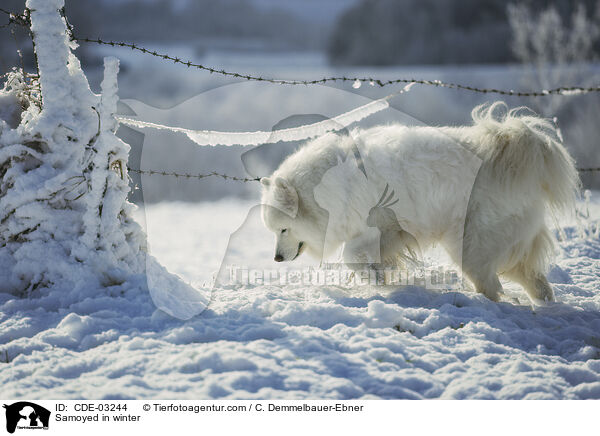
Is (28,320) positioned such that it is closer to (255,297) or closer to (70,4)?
(255,297)

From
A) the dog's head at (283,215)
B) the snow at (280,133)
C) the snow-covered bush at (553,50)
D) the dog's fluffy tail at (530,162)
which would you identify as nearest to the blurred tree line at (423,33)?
the snow-covered bush at (553,50)

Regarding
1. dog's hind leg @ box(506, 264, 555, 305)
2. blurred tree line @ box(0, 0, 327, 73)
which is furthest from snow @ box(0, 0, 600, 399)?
blurred tree line @ box(0, 0, 327, 73)

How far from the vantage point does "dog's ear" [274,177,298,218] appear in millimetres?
4738

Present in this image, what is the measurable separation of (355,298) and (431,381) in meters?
1.38

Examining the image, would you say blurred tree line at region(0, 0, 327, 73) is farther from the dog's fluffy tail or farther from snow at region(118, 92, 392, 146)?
the dog's fluffy tail

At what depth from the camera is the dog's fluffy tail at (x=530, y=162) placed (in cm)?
438

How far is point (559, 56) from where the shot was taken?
17422 millimetres

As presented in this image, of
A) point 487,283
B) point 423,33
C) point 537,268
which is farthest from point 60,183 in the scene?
point 423,33

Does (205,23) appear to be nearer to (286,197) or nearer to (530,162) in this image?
(286,197)
